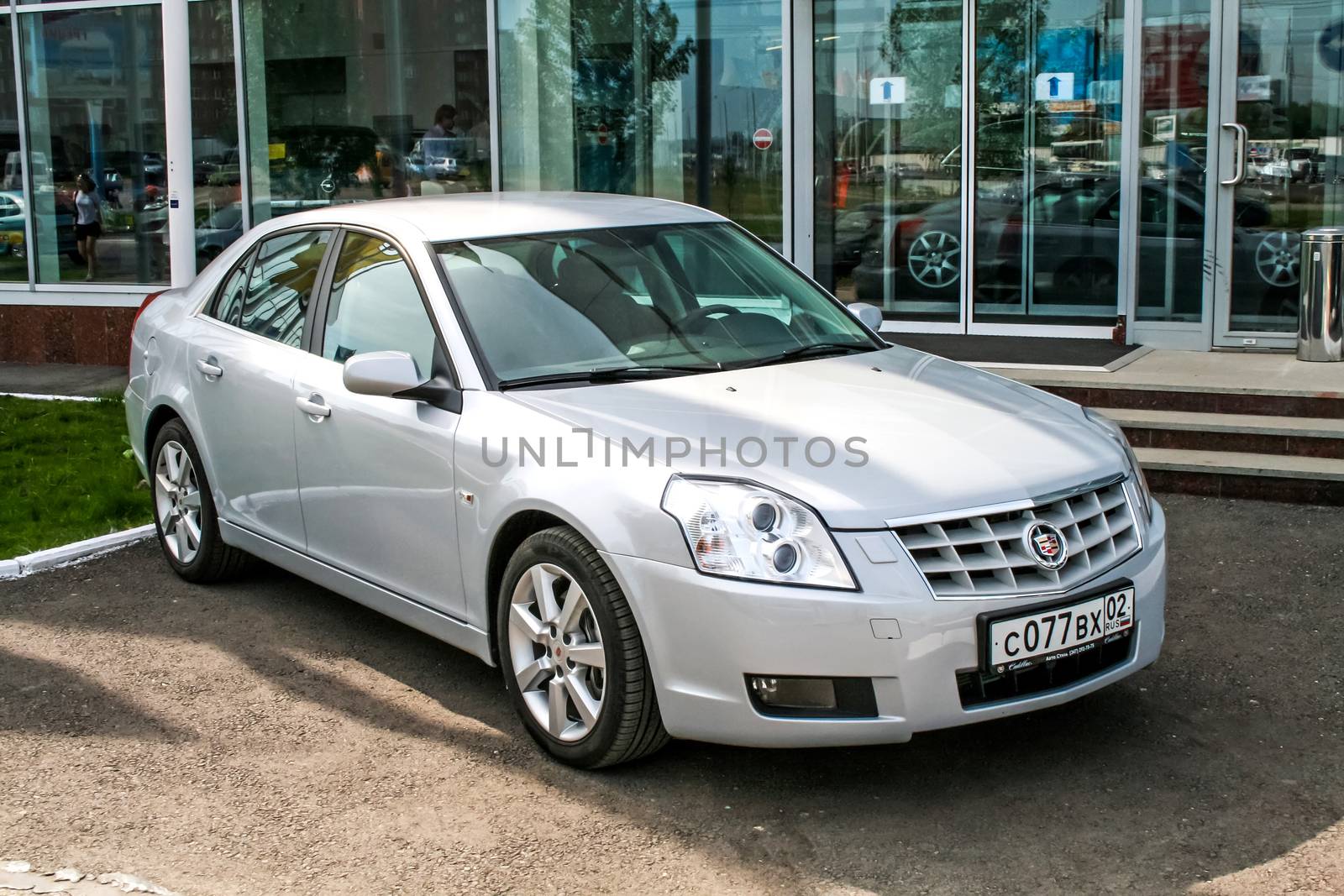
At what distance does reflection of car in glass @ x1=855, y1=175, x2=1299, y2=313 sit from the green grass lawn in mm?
6066

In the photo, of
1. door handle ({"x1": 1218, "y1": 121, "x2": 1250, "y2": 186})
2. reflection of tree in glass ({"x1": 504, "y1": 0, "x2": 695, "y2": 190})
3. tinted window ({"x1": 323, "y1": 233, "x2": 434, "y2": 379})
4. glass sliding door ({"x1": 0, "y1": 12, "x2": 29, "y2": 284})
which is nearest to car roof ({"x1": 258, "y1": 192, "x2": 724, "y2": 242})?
tinted window ({"x1": 323, "y1": 233, "x2": 434, "y2": 379})

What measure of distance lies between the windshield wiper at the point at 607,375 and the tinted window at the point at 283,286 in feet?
4.15

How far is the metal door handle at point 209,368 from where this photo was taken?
6.00 m

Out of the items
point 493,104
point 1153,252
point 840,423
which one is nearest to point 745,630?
point 840,423

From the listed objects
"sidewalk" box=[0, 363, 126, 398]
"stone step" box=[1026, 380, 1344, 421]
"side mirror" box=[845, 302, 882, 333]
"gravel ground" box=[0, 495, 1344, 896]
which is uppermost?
"side mirror" box=[845, 302, 882, 333]

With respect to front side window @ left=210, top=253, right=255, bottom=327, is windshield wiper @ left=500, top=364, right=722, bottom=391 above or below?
below

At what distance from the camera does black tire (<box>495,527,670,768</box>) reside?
4.08 meters

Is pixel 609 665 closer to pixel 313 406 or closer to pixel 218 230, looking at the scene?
pixel 313 406

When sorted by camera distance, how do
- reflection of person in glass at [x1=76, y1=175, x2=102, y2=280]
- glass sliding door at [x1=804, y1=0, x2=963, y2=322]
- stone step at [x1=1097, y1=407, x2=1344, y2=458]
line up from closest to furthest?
stone step at [x1=1097, y1=407, x2=1344, y2=458], glass sliding door at [x1=804, y1=0, x2=963, y2=322], reflection of person in glass at [x1=76, y1=175, x2=102, y2=280]

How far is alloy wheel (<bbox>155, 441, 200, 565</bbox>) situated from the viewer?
641 centimetres

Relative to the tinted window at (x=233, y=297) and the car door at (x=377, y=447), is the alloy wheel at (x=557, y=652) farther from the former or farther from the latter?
the tinted window at (x=233, y=297)

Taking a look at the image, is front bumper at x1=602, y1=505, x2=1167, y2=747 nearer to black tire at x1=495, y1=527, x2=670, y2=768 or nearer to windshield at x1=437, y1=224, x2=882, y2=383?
black tire at x1=495, y1=527, x2=670, y2=768

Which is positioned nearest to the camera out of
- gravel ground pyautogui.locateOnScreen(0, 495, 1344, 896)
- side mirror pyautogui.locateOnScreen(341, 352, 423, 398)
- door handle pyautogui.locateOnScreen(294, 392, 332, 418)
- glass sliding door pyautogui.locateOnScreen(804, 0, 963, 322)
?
gravel ground pyautogui.locateOnScreen(0, 495, 1344, 896)

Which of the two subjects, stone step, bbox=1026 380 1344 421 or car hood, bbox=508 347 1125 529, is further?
stone step, bbox=1026 380 1344 421
